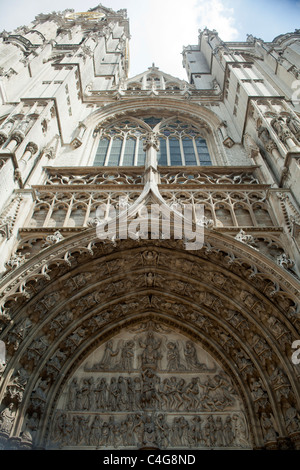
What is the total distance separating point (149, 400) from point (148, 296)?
A: 2.22 metres

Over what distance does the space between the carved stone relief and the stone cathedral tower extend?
22mm

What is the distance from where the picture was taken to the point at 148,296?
24.9 feet

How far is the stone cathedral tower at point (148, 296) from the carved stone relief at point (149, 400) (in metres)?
0.02

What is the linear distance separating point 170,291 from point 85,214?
109 inches

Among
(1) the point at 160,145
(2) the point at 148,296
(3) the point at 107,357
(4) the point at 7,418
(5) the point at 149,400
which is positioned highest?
(1) the point at 160,145

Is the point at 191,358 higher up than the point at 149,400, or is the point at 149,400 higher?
the point at 191,358

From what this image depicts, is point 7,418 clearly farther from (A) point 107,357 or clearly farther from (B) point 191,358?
(B) point 191,358

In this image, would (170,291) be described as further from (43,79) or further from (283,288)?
(43,79)

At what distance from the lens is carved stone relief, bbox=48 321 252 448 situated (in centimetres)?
567

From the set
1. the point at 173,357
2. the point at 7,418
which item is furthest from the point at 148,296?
the point at 7,418

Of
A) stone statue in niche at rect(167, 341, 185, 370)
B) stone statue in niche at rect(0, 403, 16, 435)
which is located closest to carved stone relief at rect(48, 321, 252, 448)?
stone statue in niche at rect(167, 341, 185, 370)

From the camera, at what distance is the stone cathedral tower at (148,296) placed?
18.5 ft
